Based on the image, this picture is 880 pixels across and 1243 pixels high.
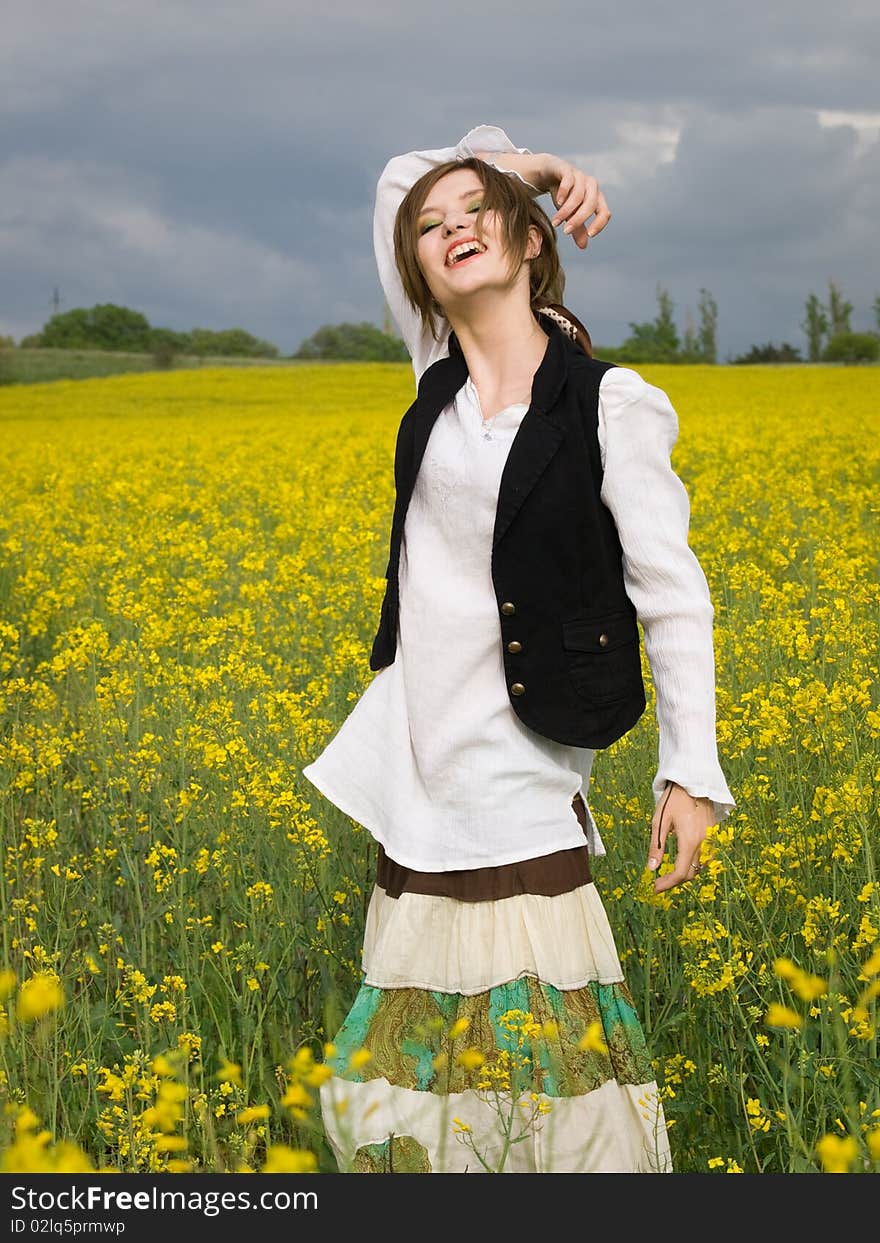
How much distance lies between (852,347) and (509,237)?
52408 millimetres

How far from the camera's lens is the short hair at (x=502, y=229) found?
206 cm

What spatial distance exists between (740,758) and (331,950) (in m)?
1.09

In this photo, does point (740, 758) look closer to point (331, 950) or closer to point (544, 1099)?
point (331, 950)

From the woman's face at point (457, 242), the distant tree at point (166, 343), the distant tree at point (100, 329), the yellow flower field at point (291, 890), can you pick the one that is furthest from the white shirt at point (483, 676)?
the distant tree at point (100, 329)

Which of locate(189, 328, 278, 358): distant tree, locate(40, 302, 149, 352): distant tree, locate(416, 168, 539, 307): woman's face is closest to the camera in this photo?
locate(416, 168, 539, 307): woman's face

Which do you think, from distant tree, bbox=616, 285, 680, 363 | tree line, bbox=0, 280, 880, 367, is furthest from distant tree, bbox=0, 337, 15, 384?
distant tree, bbox=616, 285, 680, 363

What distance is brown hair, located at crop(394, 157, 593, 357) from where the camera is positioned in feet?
6.77

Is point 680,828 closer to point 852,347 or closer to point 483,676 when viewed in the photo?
point 483,676

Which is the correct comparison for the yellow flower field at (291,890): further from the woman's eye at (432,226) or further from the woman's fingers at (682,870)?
the woman's eye at (432,226)

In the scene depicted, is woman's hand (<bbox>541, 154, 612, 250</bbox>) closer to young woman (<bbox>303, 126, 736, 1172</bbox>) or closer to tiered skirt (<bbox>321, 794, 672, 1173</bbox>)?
young woman (<bbox>303, 126, 736, 1172</bbox>)

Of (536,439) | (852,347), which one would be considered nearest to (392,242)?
(536,439)

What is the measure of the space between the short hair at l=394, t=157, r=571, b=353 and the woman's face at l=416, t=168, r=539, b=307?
1 cm

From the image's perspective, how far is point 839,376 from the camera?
27.7m

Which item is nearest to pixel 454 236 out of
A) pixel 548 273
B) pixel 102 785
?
pixel 548 273
